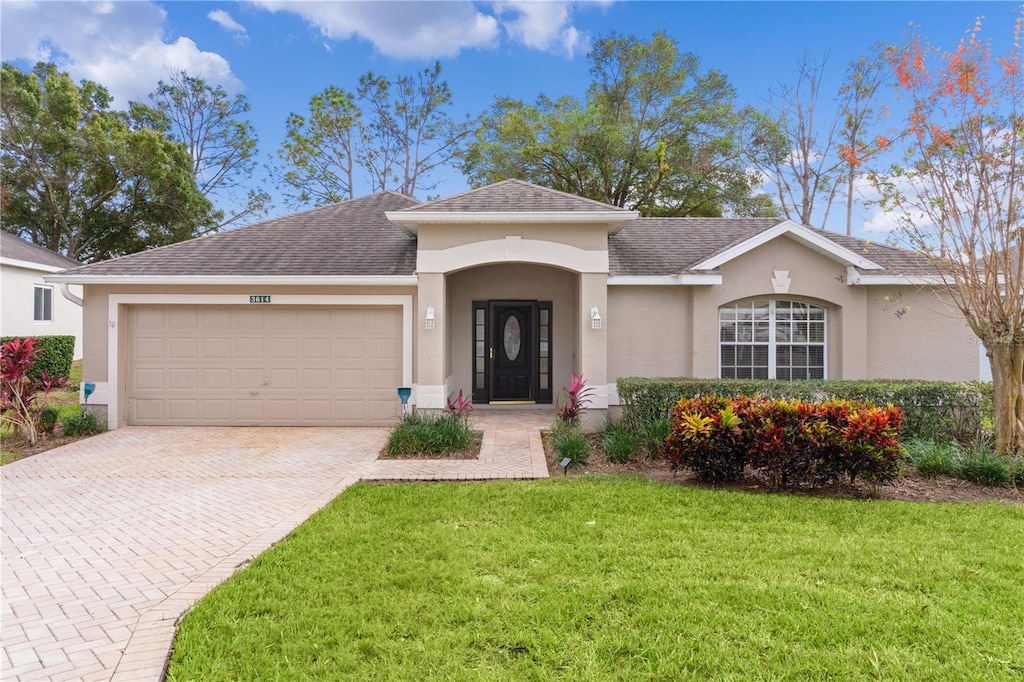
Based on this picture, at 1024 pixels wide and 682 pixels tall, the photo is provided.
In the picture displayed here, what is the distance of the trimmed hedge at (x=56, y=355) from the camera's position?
17828 mm

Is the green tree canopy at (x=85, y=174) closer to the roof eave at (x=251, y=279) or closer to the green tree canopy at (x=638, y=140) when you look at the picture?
the green tree canopy at (x=638, y=140)

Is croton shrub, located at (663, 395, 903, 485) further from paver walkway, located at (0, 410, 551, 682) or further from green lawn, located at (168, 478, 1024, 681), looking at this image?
paver walkway, located at (0, 410, 551, 682)

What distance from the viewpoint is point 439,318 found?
36.2 ft

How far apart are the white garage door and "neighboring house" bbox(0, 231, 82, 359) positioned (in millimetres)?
8559

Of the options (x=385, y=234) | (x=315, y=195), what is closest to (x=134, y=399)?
(x=385, y=234)

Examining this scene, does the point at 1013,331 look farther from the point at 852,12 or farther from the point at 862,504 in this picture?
the point at 852,12

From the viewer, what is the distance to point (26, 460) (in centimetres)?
889

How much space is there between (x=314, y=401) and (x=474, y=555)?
784 cm

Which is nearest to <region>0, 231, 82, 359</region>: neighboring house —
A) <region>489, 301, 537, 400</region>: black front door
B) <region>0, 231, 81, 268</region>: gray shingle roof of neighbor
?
<region>0, 231, 81, 268</region>: gray shingle roof of neighbor

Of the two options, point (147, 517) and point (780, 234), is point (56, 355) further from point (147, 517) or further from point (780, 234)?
point (780, 234)

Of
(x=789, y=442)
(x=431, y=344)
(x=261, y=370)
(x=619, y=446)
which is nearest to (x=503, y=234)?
(x=431, y=344)

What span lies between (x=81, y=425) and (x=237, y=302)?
3679 millimetres

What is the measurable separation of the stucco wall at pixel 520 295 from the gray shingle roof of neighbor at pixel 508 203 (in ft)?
8.29

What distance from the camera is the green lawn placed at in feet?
11.0
